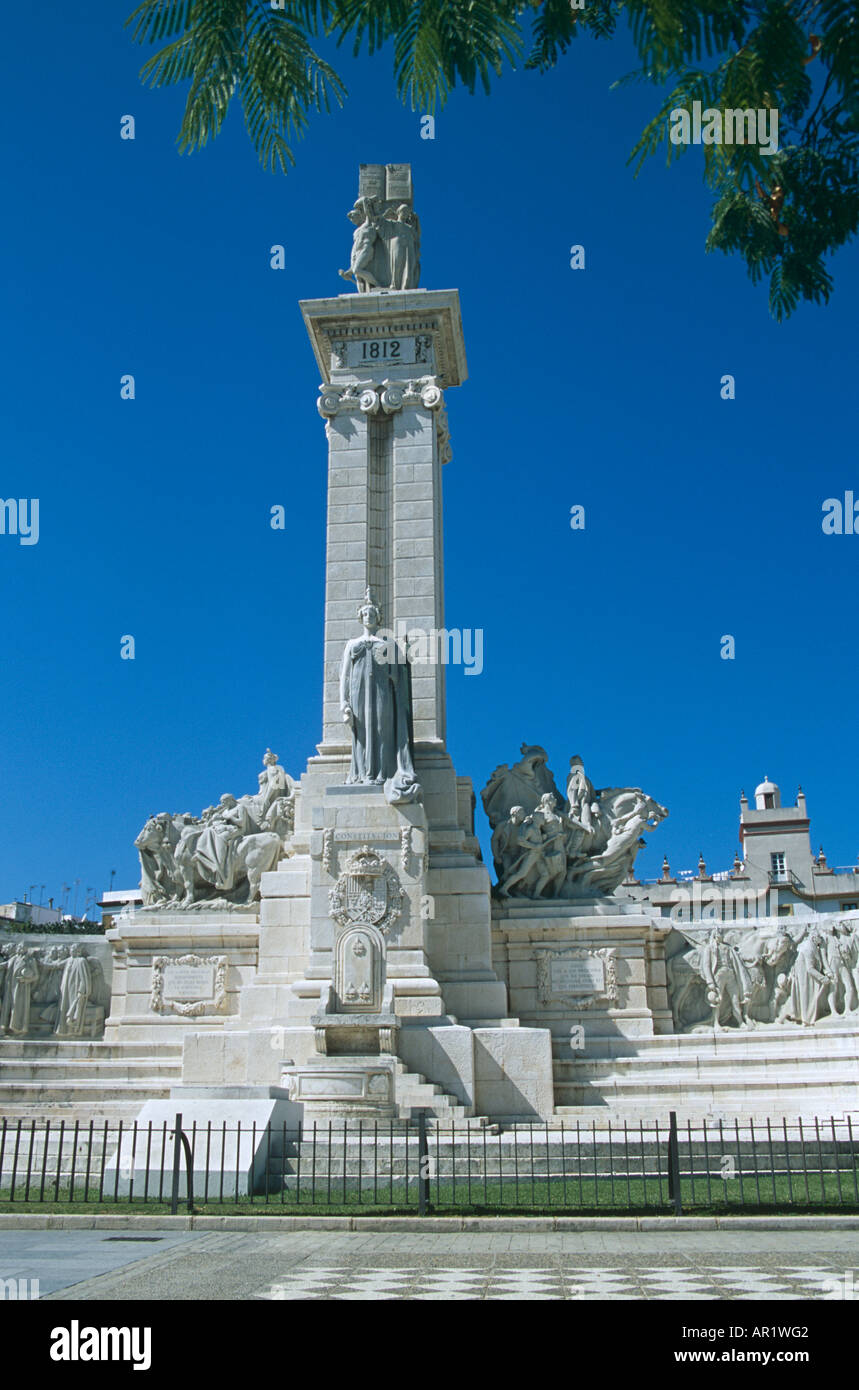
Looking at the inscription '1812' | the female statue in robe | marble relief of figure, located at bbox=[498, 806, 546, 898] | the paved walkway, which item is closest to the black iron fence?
the paved walkway

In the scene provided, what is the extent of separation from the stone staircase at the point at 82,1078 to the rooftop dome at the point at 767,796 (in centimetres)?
4592

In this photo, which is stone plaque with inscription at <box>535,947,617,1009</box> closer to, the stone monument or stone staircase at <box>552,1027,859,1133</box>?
the stone monument

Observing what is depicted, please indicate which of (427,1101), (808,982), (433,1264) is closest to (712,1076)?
(808,982)

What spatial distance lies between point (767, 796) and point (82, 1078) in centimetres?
4738

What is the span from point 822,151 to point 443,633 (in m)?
17.8

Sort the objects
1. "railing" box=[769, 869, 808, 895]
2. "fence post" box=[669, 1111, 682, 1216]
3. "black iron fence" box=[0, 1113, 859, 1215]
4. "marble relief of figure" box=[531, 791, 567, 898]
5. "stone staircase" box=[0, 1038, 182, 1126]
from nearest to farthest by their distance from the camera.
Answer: "fence post" box=[669, 1111, 682, 1216] < "black iron fence" box=[0, 1113, 859, 1215] < "stone staircase" box=[0, 1038, 182, 1126] < "marble relief of figure" box=[531, 791, 567, 898] < "railing" box=[769, 869, 808, 895]

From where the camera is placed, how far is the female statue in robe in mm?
20859

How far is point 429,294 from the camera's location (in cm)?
2466

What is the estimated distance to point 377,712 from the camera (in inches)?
824

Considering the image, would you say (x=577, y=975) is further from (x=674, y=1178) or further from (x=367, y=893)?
(x=674, y=1178)

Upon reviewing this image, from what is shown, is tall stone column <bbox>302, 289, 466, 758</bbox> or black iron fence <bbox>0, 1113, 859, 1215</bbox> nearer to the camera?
black iron fence <bbox>0, 1113, 859, 1215</bbox>

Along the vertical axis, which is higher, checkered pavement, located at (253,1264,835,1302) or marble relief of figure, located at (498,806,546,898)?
marble relief of figure, located at (498,806,546,898)

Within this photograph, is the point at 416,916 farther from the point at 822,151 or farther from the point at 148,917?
the point at 822,151

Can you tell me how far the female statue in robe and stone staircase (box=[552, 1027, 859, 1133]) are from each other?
219 inches
